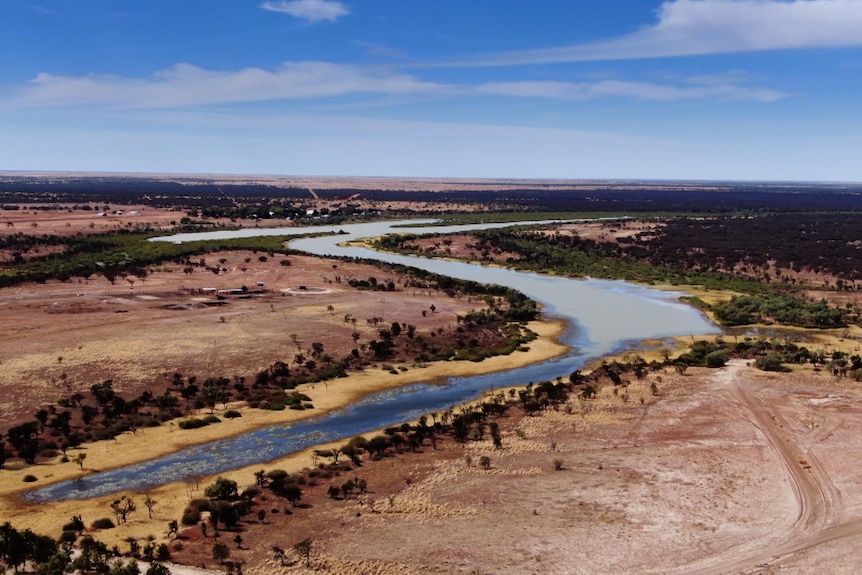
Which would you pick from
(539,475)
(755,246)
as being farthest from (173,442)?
(755,246)

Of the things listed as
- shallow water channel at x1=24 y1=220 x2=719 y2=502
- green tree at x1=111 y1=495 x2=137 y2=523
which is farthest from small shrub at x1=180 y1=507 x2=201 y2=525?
shallow water channel at x1=24 y1=220 x2=719 y2=502

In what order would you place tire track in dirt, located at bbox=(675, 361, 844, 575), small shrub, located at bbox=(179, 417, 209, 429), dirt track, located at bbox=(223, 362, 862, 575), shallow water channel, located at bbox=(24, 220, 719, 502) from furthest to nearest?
1. small shrub, located at bbox=(179, 417, 209, 429)
2. shallow water channel, located at bbox=(24, 220, 719, 502)
3. dirt track, located at bbox=(223, 362, 862, 575)
4. tire track in dirt, located at bbox=(675, 361, 844, 575)

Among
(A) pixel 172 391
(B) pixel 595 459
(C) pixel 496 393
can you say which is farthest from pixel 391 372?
(B) pixel 595 459

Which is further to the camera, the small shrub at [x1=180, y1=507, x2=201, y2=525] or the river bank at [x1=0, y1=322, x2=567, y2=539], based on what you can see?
the river bank at [x1=0, y1=322, x2=567, y2=539]

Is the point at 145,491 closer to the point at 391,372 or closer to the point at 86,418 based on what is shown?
the point at 86,418

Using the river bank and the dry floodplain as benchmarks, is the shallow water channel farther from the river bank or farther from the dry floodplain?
the dry floodplain

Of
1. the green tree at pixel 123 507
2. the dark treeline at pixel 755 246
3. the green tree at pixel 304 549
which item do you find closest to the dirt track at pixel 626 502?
the green tree at pixel 304 549

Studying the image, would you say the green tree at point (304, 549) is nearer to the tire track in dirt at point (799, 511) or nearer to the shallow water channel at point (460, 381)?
the shallow water channel at point (460, 381)
